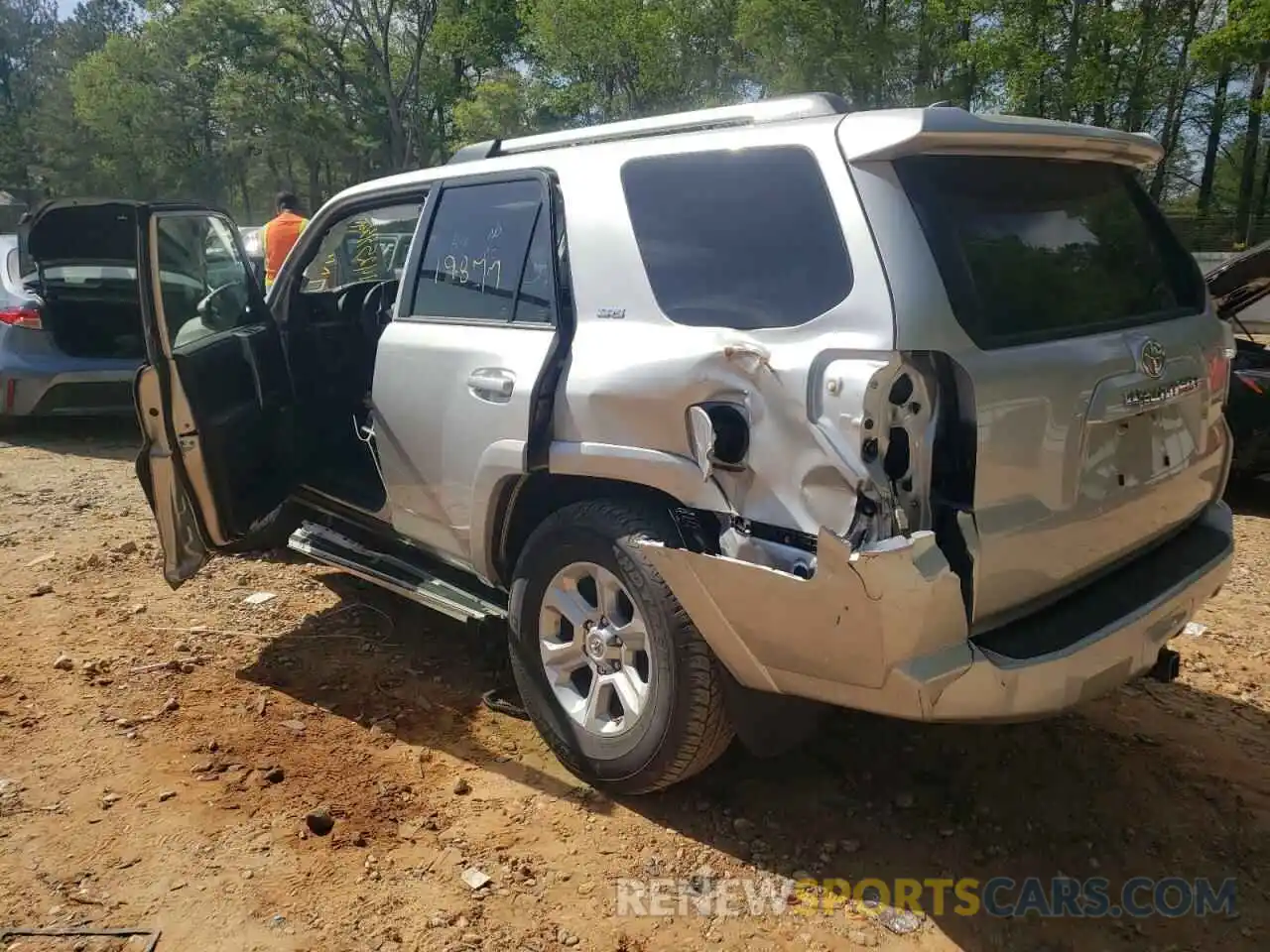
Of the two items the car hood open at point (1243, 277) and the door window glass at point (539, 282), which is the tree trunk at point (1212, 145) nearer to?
the car hood open at point (1243, 277)

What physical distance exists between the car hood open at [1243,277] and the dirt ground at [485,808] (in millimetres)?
2046

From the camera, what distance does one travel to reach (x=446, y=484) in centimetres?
355

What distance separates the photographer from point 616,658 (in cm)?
302

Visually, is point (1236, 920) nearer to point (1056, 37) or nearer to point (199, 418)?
point (199, 418)

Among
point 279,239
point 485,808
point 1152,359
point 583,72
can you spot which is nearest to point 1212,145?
point 583,72

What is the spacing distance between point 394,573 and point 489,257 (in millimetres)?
1312

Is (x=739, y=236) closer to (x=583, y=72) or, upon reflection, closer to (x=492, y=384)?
(x=492, y=384)

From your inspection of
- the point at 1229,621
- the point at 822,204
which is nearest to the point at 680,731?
the point at 822,204

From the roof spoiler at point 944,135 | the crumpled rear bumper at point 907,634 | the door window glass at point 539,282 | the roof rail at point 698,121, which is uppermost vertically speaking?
the roof rail at point 698,121

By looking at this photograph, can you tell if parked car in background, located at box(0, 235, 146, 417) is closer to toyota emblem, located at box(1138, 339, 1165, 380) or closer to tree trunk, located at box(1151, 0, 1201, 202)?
toyota emblem, located at box(1138, 339, 1165, 380)

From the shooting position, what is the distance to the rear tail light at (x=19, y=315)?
770cm

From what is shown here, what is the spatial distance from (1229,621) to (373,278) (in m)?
4.39

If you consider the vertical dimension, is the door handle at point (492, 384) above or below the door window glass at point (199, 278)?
below

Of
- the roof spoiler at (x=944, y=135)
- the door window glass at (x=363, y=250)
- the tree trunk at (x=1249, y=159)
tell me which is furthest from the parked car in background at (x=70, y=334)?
the tree trunk at (x=1249, y=159)
